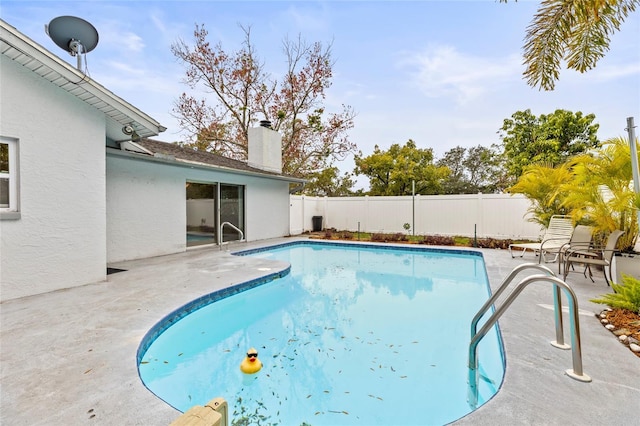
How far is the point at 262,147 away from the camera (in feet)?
46.8

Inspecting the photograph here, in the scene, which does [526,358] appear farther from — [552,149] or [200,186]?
[552,149]

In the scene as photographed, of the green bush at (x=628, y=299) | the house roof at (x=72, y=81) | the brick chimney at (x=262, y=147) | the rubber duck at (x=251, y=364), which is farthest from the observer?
the brick chimney at (x=262, y=147)

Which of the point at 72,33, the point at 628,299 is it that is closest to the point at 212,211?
the point at 72,33

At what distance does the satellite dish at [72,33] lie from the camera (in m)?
5.04

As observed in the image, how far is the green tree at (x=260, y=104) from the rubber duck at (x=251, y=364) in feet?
52.1

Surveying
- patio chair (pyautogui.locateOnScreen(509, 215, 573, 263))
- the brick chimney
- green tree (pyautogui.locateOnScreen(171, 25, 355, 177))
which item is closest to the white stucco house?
the brick chimney

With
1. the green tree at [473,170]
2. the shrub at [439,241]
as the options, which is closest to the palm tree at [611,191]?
the shrub at [439,241]

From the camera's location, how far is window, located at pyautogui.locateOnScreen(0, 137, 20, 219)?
4637 mm

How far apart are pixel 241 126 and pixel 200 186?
10.2m

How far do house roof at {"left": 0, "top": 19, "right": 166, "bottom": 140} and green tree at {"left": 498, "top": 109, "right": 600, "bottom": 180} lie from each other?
18.4 metres

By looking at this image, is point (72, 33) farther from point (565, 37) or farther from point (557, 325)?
point (565, 37)

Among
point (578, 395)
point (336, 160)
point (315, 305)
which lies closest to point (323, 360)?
point (315, 305)

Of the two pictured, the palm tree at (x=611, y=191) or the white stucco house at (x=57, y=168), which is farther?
the palm tree at (x=611, y=191)

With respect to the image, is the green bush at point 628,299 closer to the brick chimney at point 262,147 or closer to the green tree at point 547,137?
the brick chimney at point 262,147
